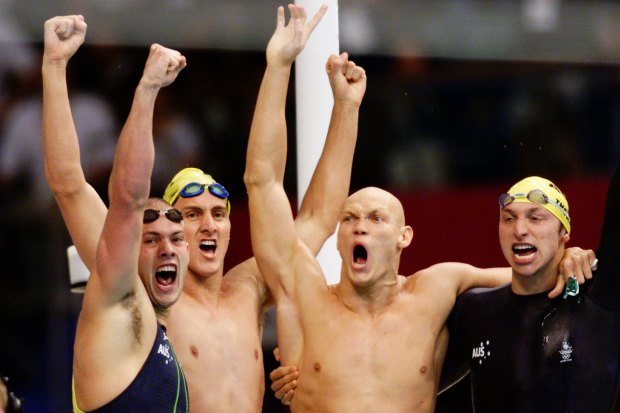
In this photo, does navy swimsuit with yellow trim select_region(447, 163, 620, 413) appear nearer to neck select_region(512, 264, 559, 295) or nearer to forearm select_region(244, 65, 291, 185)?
neck select_region(512, 264, 559, 295)

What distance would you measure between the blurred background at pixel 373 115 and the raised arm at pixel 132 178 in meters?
2.31

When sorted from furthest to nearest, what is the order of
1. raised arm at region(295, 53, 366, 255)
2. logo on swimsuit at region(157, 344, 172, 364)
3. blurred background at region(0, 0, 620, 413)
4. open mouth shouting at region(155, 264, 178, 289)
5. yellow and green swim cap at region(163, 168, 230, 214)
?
1. blurred background at region(0, 0, 620, 413)
2. raised arm at region(295, 53, 366, 255)
3. yellow and green swim cap at region(163, 168, 230, 214)
4. open mouth shouting at region(155, 264, 178, 289)
5. logo on swimsuit at region(157, 344, 172, 364)

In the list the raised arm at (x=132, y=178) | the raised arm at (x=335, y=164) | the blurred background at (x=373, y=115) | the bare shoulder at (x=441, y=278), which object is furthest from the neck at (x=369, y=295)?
the blurred background at (x=373, y=115)

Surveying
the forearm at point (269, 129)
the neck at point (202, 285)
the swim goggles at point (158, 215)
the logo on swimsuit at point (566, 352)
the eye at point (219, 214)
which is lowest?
the logo on swimsuit at point (566, 352)

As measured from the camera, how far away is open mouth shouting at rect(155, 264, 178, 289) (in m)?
3.52

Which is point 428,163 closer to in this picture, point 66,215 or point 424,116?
point 424,116

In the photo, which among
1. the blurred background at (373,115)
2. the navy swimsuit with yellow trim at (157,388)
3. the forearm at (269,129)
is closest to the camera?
the navy swimsuit with yellow trim at (157,388)

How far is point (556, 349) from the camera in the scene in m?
3.76

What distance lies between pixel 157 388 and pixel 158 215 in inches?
21.4

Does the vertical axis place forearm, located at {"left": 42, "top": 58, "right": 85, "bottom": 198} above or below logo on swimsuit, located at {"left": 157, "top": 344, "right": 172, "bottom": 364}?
above

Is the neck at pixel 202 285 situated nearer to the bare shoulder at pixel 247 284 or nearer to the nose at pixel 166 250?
the bare shoulder at pixel 247 284

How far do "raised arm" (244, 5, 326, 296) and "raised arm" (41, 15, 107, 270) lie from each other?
0.67 m

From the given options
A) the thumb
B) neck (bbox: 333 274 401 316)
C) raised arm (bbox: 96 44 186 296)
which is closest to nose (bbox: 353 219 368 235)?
neck (bbox: 333 274 401 316)

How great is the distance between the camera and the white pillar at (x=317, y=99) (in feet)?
15.1
